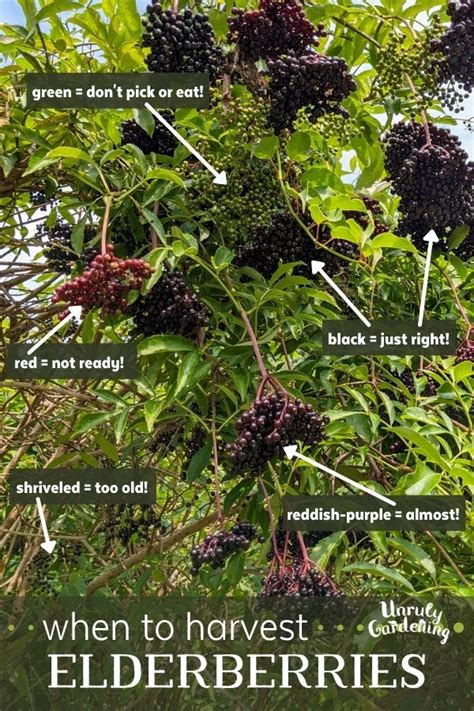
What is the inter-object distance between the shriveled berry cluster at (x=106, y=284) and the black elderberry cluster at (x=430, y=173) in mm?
575

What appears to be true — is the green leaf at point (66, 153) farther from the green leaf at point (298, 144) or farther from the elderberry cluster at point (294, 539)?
the elderberry cluster at point (294, 539)

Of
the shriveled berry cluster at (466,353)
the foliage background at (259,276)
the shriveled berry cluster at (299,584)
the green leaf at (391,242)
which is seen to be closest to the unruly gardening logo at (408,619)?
the foliage background at (259,276)

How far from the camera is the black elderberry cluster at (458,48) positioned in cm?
153

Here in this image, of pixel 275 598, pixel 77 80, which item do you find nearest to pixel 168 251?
pixel 77 80

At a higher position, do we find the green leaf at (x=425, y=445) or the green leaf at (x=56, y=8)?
the green leaf at (x=56, y=8)

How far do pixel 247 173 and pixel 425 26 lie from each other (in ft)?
1.60

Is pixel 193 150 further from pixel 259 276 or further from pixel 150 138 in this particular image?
pixel 259 276

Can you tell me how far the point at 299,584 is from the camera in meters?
1.25

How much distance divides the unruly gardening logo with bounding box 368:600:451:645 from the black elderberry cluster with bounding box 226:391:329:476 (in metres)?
0.38

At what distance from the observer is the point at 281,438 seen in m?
1.29

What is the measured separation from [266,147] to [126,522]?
1.38 metres

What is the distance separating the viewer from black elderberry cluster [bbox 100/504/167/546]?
2.47 m

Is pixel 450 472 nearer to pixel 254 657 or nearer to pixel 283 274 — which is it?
pixel 283 274

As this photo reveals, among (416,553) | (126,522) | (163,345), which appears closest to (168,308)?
(163,345)
